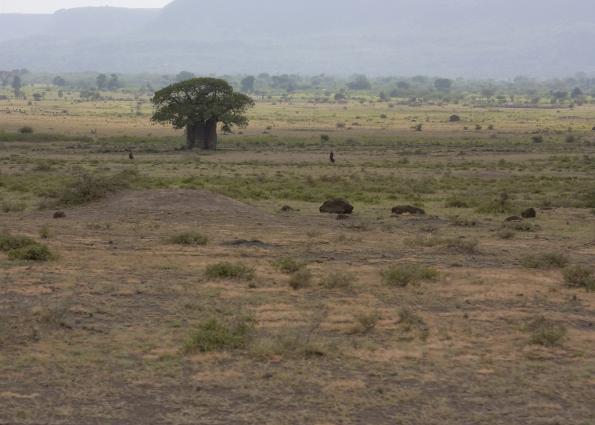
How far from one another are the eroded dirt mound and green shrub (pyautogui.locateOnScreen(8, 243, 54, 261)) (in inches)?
239

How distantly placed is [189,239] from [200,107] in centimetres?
3464

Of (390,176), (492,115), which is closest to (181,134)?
(390,176)

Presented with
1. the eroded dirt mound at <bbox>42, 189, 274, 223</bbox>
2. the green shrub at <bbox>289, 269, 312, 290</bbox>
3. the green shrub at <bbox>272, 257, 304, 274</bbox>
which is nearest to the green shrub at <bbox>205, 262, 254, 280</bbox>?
the green shrub at <bbox>272, 257, 304, 274</bbox>

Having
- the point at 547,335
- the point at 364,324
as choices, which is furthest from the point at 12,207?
the point at 547,335

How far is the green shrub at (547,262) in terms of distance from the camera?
17.8m

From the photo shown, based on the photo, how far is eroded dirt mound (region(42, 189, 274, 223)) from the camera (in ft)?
79.6

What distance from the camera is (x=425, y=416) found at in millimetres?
9719

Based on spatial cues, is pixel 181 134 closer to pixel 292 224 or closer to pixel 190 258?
pixel 292 224

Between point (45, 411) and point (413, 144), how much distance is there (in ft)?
179

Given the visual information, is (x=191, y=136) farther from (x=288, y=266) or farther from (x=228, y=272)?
(x=228, y=272)

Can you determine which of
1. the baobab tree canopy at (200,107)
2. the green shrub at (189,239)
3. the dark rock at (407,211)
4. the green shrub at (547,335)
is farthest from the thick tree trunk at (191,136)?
the green shrub at (547,335)

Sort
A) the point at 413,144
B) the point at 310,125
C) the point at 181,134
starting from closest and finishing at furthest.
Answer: the point at 413,144 → the point at 181,134 → the point at 310,125

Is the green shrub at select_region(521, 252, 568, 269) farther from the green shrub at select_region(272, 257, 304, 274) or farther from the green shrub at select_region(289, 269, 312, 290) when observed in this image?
the green shrub at select_region(289, 269, 312, 290)

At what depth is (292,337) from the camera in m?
12.4
